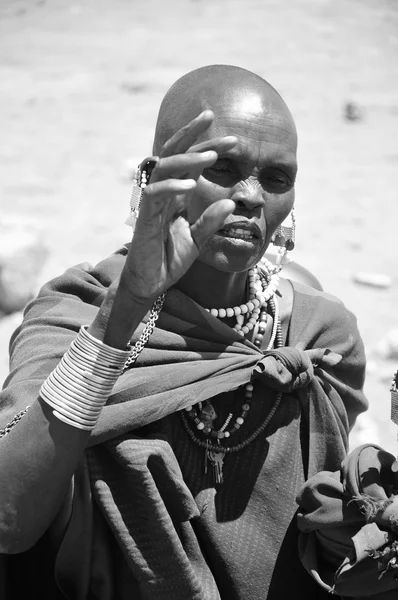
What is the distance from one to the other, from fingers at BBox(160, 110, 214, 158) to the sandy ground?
3.10 m

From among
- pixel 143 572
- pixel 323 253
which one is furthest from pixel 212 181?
pixel 323 253

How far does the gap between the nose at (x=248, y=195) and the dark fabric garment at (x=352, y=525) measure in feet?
2.43

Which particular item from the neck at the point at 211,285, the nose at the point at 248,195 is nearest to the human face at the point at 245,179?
the nose at the point at 248,195

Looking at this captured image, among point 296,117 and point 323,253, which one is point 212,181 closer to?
point 323,253

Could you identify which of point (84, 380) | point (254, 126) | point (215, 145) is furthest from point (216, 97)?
point (84, 380)

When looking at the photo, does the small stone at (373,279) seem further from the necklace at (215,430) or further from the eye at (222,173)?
the eye at (222,173)

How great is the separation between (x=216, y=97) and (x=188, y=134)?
1.94ft

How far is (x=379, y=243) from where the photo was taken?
24.4 ft

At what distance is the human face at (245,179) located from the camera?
2.53m

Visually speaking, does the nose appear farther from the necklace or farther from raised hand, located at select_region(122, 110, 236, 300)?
the necklace

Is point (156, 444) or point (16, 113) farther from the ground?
point (156, 444)

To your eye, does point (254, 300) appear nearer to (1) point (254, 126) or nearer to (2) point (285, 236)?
(2) point (285, 236)

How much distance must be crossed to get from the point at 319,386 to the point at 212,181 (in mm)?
751

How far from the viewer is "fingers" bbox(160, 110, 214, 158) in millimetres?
2037
